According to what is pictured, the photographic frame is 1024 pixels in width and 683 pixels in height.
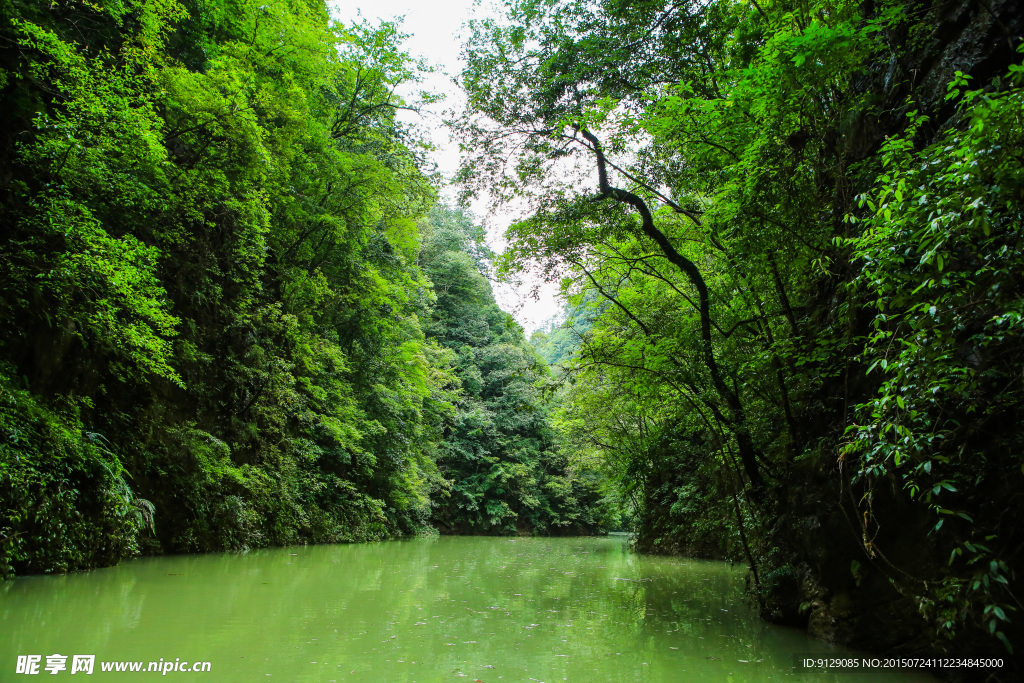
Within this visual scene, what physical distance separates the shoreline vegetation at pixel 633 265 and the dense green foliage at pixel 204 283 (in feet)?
0.20

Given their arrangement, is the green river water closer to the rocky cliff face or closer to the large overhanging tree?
the rocky cliff face

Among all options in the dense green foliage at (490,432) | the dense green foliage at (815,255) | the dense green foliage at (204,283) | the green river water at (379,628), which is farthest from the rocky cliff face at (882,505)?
the dense green foliage at (490,432)

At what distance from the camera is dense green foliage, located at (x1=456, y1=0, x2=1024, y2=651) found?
2820 millimetres

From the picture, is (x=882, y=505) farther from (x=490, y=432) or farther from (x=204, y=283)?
(x=490, y=432)

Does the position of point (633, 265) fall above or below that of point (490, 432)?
above

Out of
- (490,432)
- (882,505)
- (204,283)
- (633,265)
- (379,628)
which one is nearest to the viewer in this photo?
(882,505)

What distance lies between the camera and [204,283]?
10203 mm

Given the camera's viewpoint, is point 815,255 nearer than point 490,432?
Yes

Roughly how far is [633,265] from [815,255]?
2.74 metres

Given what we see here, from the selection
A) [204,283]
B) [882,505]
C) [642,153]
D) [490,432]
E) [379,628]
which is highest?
[642,153]

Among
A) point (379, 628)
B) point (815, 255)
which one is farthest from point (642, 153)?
point (379, 628)

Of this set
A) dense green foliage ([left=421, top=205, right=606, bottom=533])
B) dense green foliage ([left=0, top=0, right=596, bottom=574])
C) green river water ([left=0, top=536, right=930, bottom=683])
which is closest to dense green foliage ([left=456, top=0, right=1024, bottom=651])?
green river water ([left=0, top=536, right=930, bottom=683])

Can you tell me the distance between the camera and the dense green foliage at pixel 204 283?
6.18 meters

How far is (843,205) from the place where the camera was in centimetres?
487
